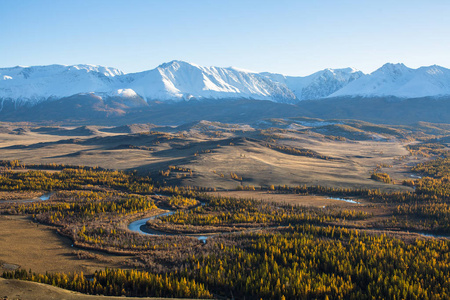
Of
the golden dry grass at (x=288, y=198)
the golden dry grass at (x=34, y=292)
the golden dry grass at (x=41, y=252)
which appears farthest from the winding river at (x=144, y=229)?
the golden dry grass at (x=288, y=198)

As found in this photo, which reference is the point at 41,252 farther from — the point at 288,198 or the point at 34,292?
the point at 288,198

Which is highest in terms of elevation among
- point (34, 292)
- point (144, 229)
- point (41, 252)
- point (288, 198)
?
point (34, 292)

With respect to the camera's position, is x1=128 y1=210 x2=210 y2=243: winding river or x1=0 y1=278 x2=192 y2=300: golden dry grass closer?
x1=0 y1=278 x2=192 y2=300: golden dry grass

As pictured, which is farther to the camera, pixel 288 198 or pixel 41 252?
pixel 288 198

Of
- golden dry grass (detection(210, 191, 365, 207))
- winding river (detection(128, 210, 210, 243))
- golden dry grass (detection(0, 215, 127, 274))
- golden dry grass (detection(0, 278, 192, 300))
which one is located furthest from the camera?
golden dry grass (detection(210, 191, 365, 207))

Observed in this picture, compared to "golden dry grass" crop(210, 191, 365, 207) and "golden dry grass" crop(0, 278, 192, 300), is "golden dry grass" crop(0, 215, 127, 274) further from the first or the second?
"golden dry grass" crop(210, 191, 365, 207)

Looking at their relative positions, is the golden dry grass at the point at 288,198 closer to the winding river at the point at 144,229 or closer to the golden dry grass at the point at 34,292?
the winding river at the point at 144,229

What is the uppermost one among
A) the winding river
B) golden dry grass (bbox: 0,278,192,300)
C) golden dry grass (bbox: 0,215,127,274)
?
golden dry grass (bbox: 0,278,192,300)

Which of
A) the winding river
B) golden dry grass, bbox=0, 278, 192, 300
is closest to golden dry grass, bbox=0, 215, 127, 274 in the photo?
golden dry grass, bbox=0, 278, 192, 300

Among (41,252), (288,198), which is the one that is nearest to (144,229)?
(41,252)

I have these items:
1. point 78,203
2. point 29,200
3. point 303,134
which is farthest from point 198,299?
point 303,134

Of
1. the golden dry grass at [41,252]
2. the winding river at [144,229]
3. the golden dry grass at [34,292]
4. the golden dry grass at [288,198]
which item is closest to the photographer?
the golden dry grass at [34,292]

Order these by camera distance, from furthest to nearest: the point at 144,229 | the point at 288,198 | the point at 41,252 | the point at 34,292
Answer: the point at 288,198 < the point at 144,229 < the point at 41,252 < the point at 34,292
